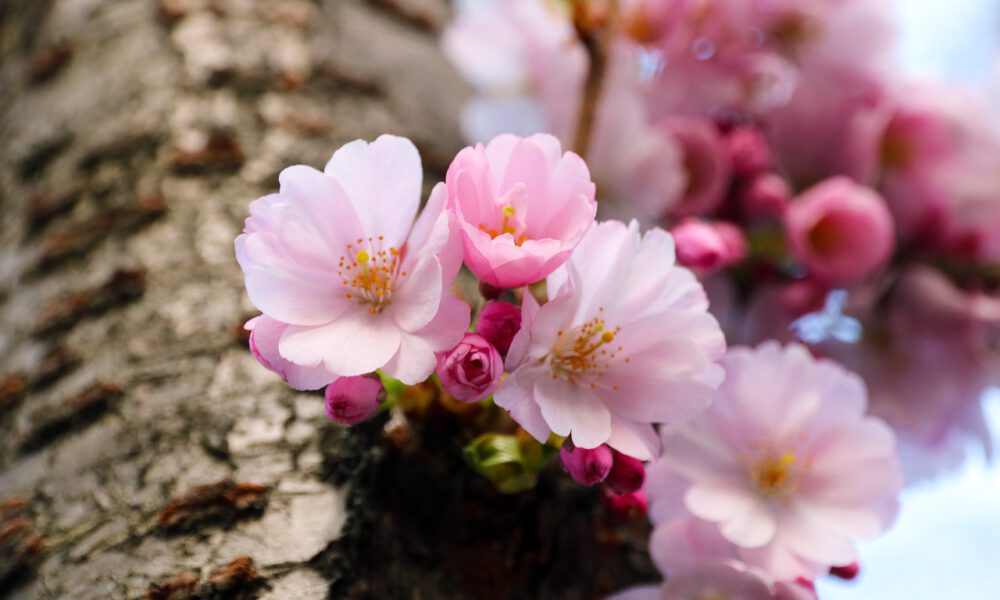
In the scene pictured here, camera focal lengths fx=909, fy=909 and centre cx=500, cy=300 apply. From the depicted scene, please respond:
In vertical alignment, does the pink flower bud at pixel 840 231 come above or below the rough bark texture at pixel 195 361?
above

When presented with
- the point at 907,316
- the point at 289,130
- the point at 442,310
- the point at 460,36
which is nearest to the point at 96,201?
the point at 289,130

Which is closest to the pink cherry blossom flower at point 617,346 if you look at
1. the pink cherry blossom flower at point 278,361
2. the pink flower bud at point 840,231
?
the pink cherry blossom flower at point 278,361

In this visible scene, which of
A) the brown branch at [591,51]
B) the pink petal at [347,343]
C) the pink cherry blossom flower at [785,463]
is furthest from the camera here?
the brown branch at [591,51]

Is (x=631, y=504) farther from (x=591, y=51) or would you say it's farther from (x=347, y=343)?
(x=591, y=51)

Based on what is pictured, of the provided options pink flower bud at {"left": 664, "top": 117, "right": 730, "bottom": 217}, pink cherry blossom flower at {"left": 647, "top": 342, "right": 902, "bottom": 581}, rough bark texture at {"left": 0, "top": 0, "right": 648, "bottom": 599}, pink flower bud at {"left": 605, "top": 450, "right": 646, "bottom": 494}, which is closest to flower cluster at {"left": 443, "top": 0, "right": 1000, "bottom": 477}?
pink flower bud at {"left": 664, "top": 117, "right": 730, "bottom": 217}

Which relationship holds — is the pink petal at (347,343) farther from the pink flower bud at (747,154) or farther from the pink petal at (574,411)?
the pink flower bud at (747,154)

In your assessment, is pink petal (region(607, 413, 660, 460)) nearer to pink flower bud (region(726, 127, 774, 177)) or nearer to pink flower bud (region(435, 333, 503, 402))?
pink flower bud (region(435, 333, 503, 402))
